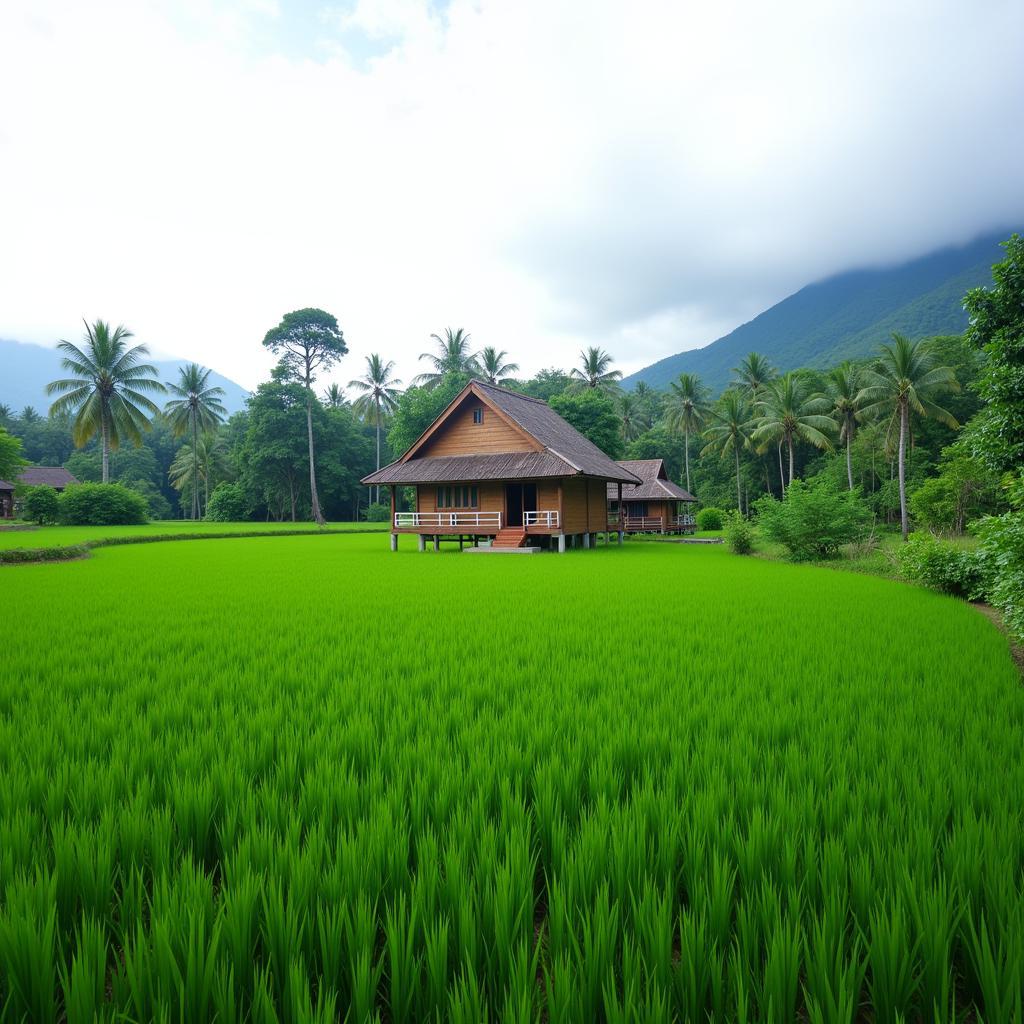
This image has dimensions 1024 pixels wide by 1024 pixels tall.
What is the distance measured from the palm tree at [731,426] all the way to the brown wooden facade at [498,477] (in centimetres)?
2617

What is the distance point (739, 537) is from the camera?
927 inches

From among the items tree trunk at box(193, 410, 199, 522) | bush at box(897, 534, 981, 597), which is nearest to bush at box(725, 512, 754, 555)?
bush at box(897, 534, 981, 597)

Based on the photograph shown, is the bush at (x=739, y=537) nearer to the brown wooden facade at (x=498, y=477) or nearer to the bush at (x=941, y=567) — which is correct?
the brown wooden facade at (x=498, y=477)

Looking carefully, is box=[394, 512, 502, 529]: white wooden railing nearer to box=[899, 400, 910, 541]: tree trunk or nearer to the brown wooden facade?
the brown wooden facade

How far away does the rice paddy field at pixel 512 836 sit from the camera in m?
1.69

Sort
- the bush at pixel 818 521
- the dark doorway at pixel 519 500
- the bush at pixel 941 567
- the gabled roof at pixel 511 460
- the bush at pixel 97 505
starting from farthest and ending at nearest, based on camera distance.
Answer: the bush at pixel 97 505 < the dark doorway at pixel 519 500 < the gabled roof at pixel 511 460 < the bush at pixel 818 521 < the bush at pixel 941 567

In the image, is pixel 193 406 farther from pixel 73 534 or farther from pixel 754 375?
pixel 754 375

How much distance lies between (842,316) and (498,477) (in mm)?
163815

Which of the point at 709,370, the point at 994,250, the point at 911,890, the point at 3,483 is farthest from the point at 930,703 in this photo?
the point at 994,250

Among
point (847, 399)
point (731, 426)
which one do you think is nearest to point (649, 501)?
point (731, 426)

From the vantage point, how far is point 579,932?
2010 mm

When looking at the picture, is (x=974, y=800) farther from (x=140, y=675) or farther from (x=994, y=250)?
(x=994, y=250)

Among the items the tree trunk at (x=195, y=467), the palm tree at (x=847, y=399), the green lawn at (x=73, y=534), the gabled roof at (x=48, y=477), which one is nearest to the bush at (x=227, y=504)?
the tree trunk at (x=195, y=467)

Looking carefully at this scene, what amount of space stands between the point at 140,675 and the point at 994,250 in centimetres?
22449
